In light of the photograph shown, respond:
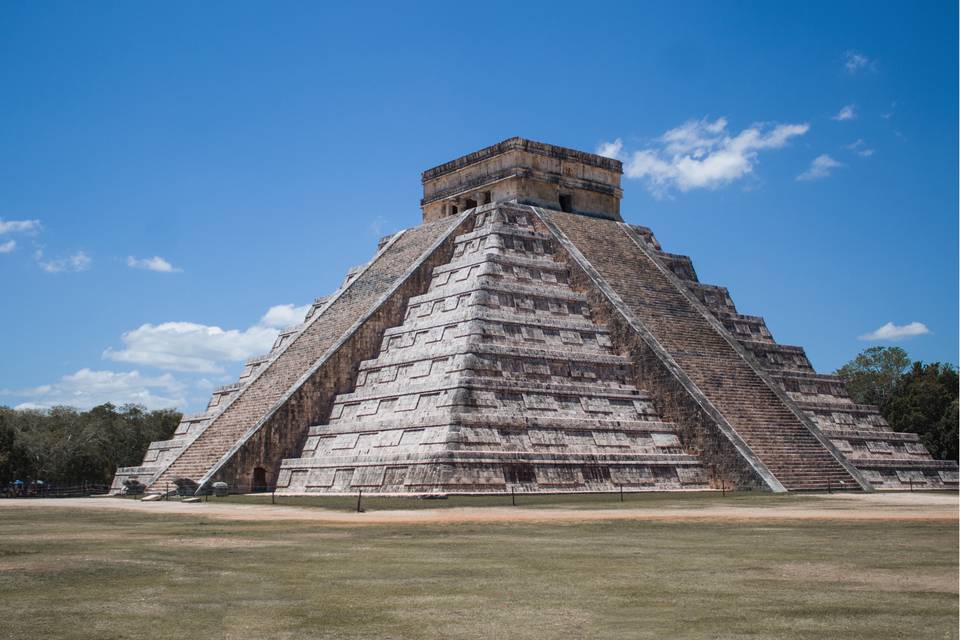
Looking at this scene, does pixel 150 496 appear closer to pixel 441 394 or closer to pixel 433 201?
pixel 441 394

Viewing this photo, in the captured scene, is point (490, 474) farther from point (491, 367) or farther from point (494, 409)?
point (491, 367)

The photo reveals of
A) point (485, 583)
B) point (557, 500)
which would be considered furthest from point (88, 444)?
point (485, 583)

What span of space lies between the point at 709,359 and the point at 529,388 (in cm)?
648

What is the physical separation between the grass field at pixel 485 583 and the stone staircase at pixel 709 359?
12.3 meters

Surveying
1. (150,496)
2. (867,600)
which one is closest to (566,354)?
(150,496)

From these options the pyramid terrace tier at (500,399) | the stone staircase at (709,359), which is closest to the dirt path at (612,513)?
the stone staircase at (709,359)

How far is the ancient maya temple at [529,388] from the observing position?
25469mm

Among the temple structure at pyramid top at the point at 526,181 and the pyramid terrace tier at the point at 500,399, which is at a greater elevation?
the temple structure at pyramid top at the point at 526,181

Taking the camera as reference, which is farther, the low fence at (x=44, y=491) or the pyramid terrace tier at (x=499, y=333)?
the low fence at (x=44, y=491)

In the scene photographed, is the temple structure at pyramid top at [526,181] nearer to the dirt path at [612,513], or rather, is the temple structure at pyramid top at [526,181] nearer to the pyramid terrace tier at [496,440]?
the pyramid terrace tier at [496,440]

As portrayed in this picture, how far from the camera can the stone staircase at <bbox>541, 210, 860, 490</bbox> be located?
88.3 ft

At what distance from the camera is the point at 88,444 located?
55.2 metres

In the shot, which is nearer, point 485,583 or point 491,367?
point 485,583

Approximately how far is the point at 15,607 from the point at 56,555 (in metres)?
3.67
